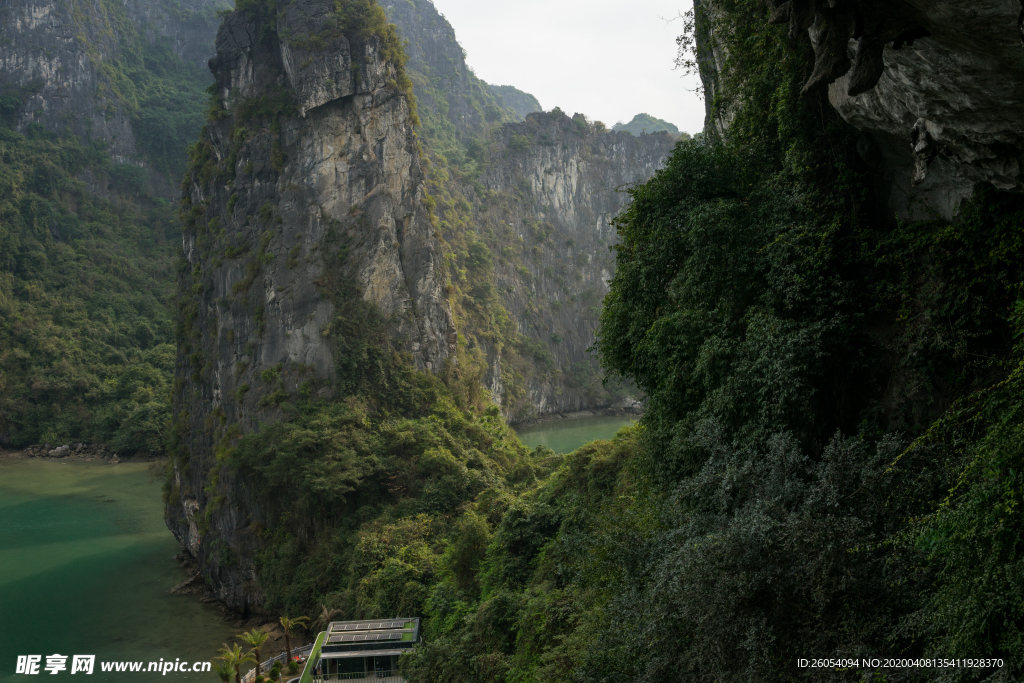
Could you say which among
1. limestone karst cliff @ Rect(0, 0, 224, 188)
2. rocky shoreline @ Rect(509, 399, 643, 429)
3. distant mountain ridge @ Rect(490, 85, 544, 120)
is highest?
distant mountain ridge @ Rect(490, 85, 544, 120)

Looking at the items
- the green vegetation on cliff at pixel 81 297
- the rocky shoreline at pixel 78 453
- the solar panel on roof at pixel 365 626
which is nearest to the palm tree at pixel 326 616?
the solar panel on roof at pixel 365 626

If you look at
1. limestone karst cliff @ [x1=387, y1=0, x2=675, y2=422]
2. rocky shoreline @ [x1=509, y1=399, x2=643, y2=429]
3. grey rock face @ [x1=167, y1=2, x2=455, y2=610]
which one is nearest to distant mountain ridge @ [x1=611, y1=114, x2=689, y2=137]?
limestone karst cliff @ [x1=387, y1=0, x2=675, y2=422]

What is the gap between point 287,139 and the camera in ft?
93.7

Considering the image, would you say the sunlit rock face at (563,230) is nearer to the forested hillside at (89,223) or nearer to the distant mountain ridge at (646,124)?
the forested hillside at (89,223)

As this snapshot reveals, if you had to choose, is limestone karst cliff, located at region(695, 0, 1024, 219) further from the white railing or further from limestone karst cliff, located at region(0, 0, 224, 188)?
limestone karst cliff, located at region(0, 0, 224, 188)

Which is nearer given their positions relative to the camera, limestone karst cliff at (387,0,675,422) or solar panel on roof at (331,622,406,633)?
solar panel on roof at (331,622,406,633)

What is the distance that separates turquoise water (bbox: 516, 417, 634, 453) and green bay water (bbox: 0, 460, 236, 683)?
863 inches

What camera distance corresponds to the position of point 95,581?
77.2 feet

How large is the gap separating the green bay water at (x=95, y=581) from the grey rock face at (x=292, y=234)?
A: 2292 mm

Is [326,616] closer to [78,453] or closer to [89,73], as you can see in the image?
[78,453]

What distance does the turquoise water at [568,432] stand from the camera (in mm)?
42503

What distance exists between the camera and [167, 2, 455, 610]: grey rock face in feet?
85.0

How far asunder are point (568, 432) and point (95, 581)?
100 ft

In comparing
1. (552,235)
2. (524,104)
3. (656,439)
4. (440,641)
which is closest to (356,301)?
(440,641)
